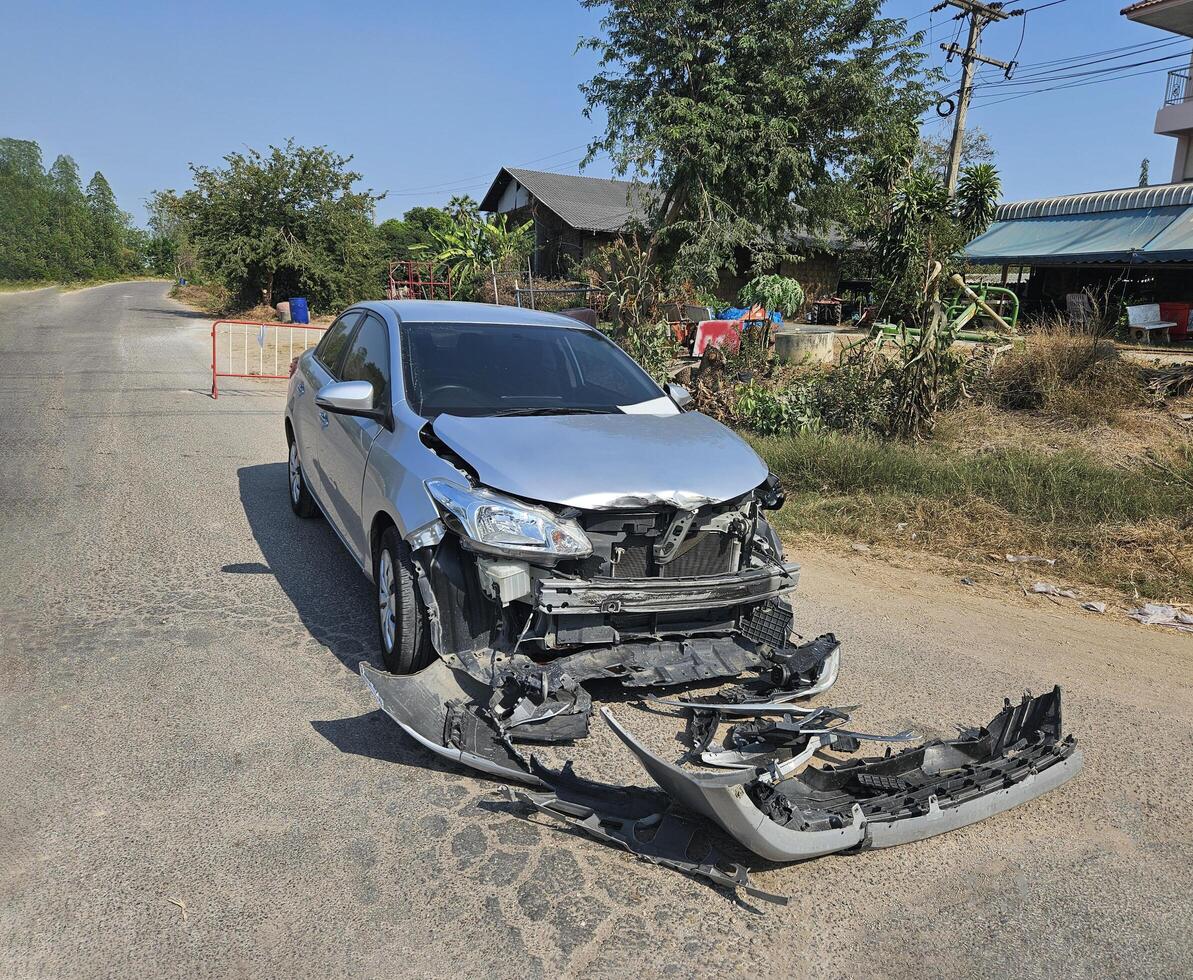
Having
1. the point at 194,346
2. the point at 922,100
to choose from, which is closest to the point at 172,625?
the point at 194,346

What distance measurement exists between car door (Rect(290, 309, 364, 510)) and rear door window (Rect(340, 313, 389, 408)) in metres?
0.21

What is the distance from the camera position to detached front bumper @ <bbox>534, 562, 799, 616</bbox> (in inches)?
144

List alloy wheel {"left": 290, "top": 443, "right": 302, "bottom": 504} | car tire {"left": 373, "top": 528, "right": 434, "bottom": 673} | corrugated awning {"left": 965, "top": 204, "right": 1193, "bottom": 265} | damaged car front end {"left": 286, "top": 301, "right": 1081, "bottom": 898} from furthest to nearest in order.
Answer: corrugated awning {"left": 965, "top": 204, "right": 1193, "bottom": 265}, alloy wheel {"left": 290, "top": 443, "right": 302, "bottom": 504}, car tire {"left": 373, "top": 528, "right": 434, "bottom": 673}, damaged car front end {"left": 286, "top": 301, "right": 1081, "bottom": 898}

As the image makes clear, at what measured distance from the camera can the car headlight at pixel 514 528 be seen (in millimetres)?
3701

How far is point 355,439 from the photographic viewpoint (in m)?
4.96

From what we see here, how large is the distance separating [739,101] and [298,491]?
705 inches

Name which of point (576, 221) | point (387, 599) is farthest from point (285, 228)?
point (387, 599)

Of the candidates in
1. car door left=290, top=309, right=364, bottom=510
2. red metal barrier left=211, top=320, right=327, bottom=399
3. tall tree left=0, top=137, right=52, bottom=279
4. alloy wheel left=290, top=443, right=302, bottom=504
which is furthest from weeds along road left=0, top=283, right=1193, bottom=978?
tall tree left=0, top=137, right=52, bottom=279

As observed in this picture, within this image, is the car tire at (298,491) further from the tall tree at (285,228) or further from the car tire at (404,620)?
the tall tree at (285,228)

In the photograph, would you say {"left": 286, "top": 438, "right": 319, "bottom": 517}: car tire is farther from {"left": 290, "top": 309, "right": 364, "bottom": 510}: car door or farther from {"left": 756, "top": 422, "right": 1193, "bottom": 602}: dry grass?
{"left": 756, "top": 422, "right": 1193, "bottom": 602}: dry grass

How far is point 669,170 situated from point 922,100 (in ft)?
22.3

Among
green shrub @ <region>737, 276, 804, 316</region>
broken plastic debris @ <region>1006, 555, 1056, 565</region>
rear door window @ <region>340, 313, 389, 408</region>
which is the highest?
green shrub @ <region>737, 276, 804, 316</region>

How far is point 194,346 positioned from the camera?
22141mm

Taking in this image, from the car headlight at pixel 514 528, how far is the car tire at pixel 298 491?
10.6ft
